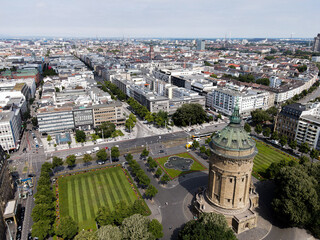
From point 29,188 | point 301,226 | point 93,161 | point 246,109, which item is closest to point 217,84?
point 246,109

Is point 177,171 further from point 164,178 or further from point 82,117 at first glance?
point 82,117

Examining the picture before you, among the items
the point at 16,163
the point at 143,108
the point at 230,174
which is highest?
the point at 230,174

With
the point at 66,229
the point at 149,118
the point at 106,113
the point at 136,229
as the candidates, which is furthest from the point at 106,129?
the point at 136,229

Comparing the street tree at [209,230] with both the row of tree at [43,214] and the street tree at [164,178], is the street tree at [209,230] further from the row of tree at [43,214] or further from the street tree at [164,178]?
the row of tree at [43,214]

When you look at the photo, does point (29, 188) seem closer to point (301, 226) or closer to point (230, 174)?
point (230, 174)

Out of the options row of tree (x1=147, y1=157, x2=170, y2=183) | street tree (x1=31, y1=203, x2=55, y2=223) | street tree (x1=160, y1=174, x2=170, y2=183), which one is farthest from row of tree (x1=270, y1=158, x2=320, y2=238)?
street tree (x1=31, y1=203, x2=55, y2=223)

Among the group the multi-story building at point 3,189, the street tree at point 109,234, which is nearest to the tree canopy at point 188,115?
the multi-story building at point 3,189

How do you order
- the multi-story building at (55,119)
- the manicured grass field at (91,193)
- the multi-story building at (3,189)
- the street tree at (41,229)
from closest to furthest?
the street tree at (41,229), the multi-story building at (3,189), the manicured grass field at (91,193), the multi-story building at (55,119)
